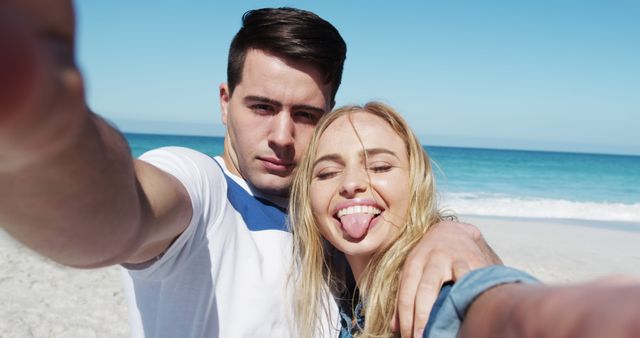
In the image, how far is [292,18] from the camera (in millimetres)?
2713

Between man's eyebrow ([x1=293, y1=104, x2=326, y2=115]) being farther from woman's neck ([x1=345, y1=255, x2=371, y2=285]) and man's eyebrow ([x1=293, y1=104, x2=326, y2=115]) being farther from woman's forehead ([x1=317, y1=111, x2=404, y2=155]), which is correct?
woman's neck ([x1=345, y1=255, x2=371, y2=285])

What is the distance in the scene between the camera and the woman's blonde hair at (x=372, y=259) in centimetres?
204

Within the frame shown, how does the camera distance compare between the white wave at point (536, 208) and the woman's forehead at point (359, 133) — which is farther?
the white wave at point (536, 208)

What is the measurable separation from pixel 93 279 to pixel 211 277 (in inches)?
235

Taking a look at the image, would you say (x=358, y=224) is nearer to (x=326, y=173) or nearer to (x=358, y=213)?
(x=358, y=213)

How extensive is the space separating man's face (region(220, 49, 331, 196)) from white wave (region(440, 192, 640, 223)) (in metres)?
15.5

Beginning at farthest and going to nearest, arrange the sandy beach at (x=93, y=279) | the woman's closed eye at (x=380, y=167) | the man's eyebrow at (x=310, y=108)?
the sandy beach at (x=93, y=279)
the man's eyebrow at (x=310, y=108)
the woman's closed eye at (x=380, y=167)

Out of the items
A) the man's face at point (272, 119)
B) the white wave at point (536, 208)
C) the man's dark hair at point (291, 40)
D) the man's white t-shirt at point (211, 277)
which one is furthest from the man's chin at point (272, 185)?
the white wave at point (536, 208)

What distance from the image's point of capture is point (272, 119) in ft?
8.51

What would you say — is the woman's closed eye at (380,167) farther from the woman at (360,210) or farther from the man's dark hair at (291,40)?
the man's dark hair at (291,40)

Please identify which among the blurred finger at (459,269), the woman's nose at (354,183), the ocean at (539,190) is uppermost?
the blurred finger at (459,269)

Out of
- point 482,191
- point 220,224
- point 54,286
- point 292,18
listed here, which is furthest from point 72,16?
point 482,191

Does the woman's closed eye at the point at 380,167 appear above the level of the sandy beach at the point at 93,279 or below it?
above

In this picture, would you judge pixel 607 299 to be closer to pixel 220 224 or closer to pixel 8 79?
pixel 8 79
